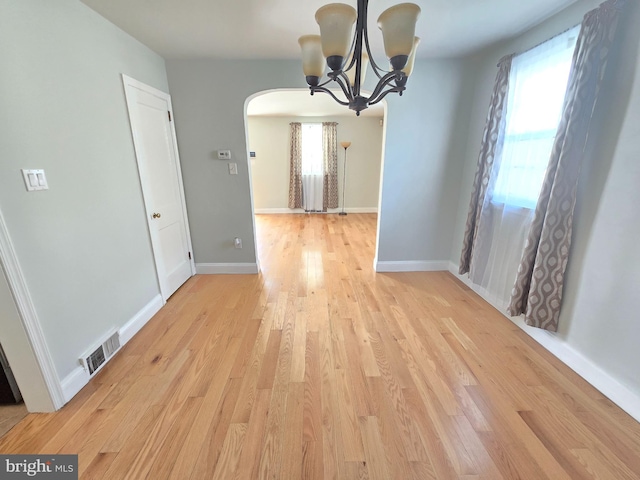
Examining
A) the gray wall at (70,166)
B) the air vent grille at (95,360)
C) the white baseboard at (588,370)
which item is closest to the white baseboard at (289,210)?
the gray wall at (70,166)

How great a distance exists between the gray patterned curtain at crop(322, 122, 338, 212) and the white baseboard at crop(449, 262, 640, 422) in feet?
16.4

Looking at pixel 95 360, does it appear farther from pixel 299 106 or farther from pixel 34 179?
pixel 299 106

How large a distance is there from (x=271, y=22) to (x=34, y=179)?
69.9 inches

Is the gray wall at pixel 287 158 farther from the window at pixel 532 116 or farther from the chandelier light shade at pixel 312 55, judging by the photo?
the chandelier light shade at pixel 312 55

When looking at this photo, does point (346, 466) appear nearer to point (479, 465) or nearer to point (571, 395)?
point (479, 465)

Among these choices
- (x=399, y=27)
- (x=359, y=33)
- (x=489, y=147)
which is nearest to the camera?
(x=399, y=27)

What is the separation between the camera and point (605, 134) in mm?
1531

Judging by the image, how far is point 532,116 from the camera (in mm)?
1982

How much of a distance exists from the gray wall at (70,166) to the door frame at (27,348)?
43 mm

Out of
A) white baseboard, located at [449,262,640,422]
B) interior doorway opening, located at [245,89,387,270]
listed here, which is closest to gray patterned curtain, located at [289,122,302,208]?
interior doorway opening, located at [245,89,387,270]

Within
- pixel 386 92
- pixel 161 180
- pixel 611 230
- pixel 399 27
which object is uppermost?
pixel 399 27

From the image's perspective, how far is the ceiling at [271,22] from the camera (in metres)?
1.70

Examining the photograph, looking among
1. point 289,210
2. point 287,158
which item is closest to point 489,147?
point 287,158

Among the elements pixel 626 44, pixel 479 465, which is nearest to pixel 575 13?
pixel 626 44
